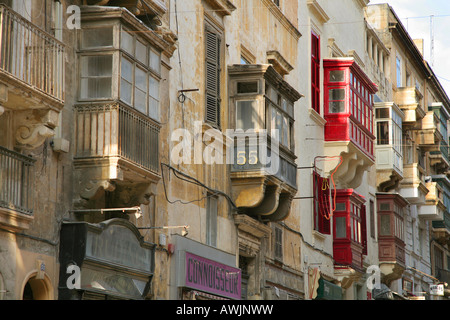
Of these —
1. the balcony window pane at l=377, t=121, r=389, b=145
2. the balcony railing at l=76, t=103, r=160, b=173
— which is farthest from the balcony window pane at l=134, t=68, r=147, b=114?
the balcony window pane at l=377, t=121, r=389, b=145

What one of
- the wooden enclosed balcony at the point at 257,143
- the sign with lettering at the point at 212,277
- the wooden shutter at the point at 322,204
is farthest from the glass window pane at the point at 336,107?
the sign with lettering at the point at 212,277

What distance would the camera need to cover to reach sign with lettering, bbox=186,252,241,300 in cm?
1900

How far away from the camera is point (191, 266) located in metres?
19.0

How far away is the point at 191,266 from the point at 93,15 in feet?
18.9

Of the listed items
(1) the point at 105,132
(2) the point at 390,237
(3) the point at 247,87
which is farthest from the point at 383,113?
(1) the point at 105,132

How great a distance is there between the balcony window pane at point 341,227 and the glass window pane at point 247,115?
9.83 m

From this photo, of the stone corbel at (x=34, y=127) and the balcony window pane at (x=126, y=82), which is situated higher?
the balcony window pane at (x=126, y=82)

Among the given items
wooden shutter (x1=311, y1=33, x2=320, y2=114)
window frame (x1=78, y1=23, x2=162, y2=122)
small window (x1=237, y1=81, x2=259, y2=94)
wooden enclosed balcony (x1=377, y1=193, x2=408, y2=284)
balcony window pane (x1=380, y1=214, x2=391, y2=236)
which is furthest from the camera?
balcony window pane (x1=380, y1=214, x2=391, y2=236)

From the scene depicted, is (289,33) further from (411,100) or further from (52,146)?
(411,100)

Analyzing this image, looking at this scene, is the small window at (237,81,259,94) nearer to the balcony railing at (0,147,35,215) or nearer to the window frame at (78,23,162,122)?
the window frame at (78,23,162,122)

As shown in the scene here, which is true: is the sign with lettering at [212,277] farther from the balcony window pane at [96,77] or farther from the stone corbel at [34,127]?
the stone corbel at [34,127]

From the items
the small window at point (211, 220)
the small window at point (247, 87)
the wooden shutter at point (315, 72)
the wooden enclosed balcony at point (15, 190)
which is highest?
the wooden shutter at point (315, 72)

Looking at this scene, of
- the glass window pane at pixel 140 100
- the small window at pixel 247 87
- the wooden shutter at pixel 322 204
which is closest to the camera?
the glass window pane at pixel 140 100

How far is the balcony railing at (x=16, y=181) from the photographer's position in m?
13.2
